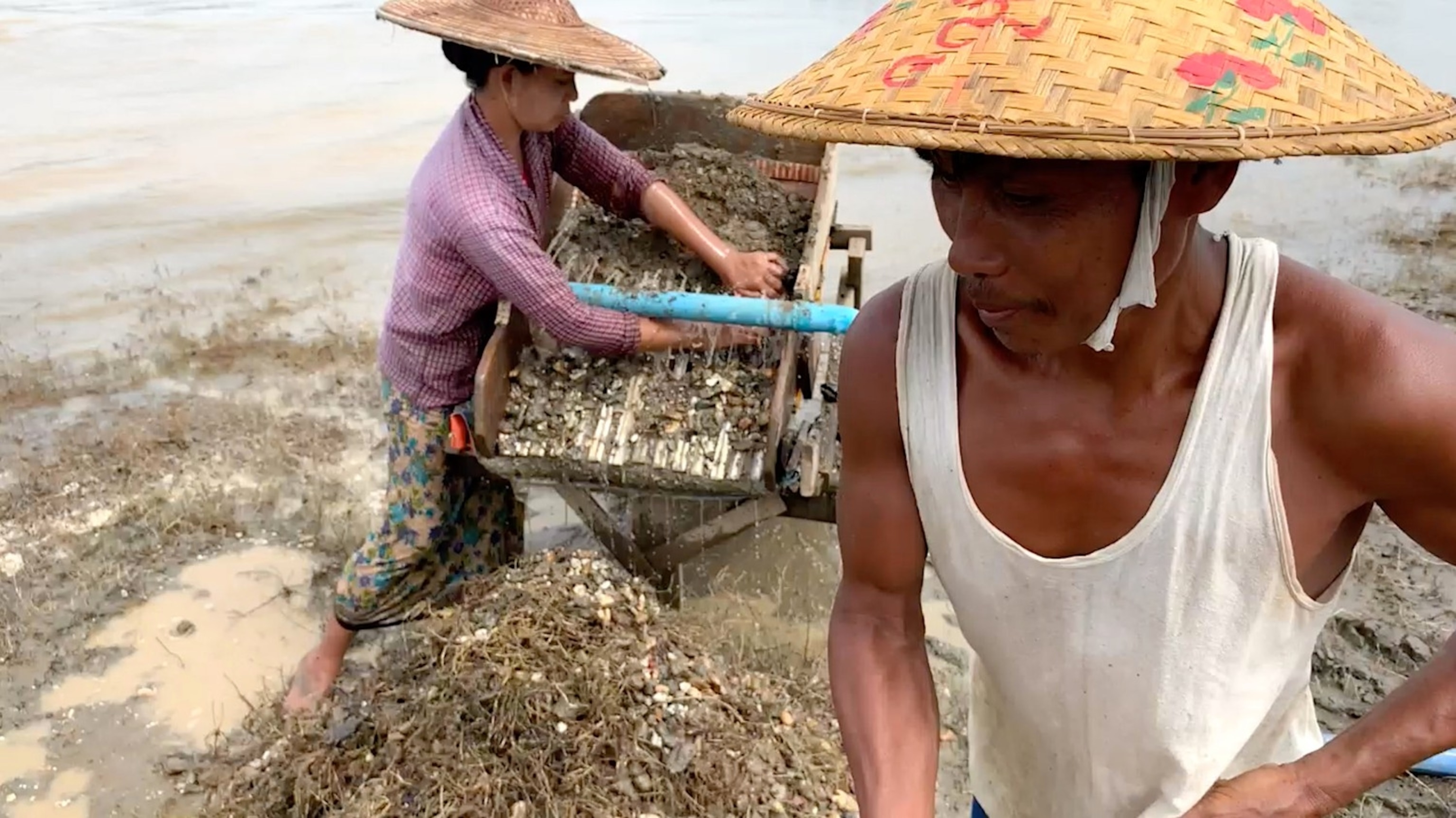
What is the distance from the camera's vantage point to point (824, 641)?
11.8ft

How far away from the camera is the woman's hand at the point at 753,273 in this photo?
115 inches

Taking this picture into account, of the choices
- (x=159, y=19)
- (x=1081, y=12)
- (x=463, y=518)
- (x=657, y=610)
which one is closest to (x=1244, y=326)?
(x=1081, y=12)

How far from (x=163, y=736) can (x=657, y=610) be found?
1.60 metres

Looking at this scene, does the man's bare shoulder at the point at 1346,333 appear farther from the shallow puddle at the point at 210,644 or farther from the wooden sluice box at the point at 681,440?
the shallow puddle at the point at 210,644

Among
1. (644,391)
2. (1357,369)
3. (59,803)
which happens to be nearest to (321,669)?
(59,803)

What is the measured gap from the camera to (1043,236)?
3.28ft

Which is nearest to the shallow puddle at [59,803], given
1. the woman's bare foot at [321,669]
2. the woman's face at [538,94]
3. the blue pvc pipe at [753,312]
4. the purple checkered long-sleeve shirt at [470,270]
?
the woman's bare foot at [321,669]

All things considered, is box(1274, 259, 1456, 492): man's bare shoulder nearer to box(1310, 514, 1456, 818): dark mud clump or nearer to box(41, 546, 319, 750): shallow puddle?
box(1310, 514, 1456, 818): dark mud clump

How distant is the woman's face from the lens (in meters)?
2.66

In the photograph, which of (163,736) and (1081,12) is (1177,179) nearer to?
(1081,12)

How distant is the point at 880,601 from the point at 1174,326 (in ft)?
1.72

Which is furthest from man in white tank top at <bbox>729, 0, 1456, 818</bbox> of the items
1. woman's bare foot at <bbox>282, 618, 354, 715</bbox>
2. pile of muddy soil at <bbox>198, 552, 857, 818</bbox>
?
woman's bare foot at <bbox>282, 618, 354, 715</bbox>

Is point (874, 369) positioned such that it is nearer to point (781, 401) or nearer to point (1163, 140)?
point (1163, 140)

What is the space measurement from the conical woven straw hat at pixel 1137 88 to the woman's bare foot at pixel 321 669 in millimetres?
2707
